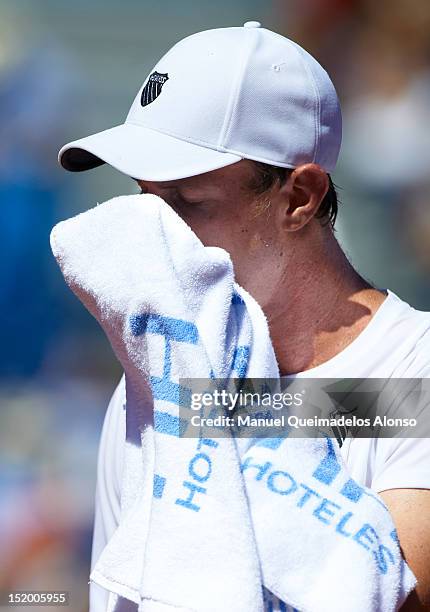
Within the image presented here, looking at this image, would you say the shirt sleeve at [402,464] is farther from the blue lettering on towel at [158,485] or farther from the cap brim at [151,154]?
the cap brim at [151,154]

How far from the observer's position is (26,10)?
7.72 feet

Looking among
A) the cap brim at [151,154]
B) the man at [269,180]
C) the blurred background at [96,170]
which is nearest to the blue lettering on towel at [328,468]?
the man at [269,180]

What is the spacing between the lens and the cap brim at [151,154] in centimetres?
104

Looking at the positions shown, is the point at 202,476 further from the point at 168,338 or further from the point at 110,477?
the point at 110,477

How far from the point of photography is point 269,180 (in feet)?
3.62

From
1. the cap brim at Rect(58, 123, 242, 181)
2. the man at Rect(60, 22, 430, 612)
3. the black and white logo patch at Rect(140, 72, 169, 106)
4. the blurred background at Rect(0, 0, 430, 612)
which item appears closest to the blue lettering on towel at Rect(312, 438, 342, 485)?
the man at Rect(60, 22, 430, 612)

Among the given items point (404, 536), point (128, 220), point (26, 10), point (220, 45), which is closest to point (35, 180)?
point (26, 10)

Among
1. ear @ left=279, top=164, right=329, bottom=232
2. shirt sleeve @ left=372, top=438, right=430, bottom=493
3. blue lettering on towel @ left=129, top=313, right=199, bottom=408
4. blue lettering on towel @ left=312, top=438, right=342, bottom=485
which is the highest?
ear @ left=279, top=164, right=329, bottom=232

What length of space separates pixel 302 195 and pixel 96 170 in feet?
4.33

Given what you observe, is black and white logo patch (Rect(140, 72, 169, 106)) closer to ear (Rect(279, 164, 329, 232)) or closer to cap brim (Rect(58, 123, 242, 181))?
cap brim (Rect(58, 123, 242, 181))

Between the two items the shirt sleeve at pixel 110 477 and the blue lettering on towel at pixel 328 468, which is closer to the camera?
the blue lettering on towel at pixel 328 468

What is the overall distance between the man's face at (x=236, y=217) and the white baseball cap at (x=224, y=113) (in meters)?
0.03

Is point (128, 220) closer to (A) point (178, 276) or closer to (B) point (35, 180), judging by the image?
(A) point (178, 276)

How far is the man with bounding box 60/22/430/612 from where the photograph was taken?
1.06 metres
